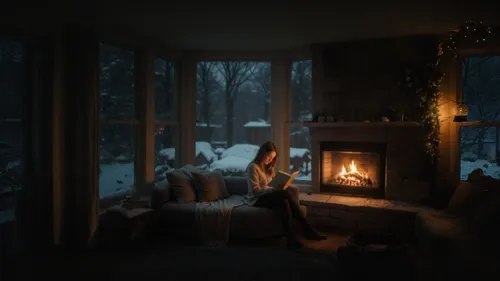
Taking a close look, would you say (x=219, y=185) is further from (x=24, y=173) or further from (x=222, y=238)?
(x=24, y=173)

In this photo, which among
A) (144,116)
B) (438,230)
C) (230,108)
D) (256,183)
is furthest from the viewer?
(230,108)

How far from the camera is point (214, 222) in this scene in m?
4.80

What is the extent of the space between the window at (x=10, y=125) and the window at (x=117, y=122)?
0.89 m

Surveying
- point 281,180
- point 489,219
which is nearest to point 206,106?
point 281,180

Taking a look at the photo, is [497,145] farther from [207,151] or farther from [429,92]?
[207,151]

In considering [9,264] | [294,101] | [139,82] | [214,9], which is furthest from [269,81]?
[9,264]

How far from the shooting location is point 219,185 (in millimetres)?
5465

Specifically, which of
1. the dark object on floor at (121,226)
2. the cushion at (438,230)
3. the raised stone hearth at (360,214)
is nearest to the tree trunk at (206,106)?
the raised stone hearth at (360,214)

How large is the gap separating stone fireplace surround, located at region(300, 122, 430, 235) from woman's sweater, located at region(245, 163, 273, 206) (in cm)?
70

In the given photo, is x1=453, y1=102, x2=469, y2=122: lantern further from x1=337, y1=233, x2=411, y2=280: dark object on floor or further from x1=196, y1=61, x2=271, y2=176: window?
x1=196, y1=61, x2=271, y2=176: window

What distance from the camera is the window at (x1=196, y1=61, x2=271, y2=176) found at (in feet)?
21.6

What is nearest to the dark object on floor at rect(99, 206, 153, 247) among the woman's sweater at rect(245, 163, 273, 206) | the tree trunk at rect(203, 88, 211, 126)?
the woman's sweater at rect(245, 163, 273, 206)

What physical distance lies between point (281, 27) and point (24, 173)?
132 inches

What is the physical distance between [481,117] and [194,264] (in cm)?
393
